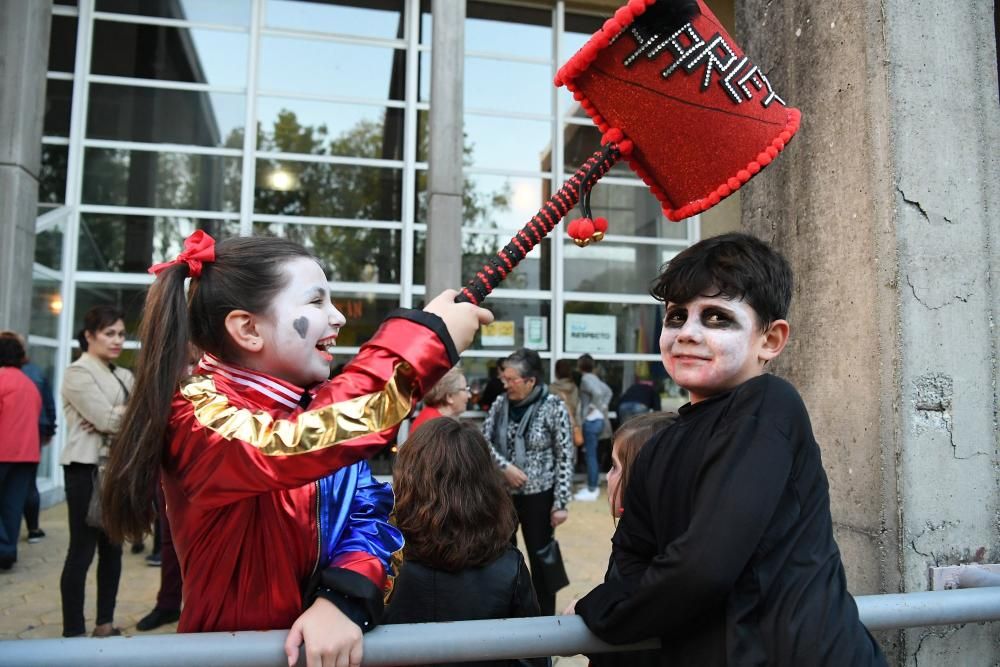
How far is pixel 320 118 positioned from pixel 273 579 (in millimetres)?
9761

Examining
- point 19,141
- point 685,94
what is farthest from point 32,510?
point 685,94

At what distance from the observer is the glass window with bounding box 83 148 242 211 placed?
9484 mm

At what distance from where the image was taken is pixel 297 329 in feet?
4.89

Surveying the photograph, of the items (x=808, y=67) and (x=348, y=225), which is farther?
(x=348, y=225)

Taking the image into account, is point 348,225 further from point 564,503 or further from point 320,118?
point 564,503

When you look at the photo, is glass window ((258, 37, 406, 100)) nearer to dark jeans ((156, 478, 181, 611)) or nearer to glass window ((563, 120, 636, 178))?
glass window ((563, 120, 636, 178))

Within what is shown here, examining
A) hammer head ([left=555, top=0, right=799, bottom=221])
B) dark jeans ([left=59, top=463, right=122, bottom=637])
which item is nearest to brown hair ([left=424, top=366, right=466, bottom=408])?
dark jeans ([left=59, top=463, right=122, bottom=637])

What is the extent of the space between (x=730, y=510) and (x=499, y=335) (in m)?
9.04

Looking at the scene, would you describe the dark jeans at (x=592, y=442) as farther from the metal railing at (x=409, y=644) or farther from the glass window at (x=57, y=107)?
the glass window at (x=57, y=107)

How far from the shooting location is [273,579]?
4.75 feet

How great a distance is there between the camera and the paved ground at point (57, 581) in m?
4.27

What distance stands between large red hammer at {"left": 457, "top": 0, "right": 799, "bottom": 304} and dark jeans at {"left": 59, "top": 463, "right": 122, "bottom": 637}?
3.45 metres

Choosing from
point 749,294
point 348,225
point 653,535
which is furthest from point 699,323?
point 348,225

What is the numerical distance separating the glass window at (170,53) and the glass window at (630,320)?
5.83 m
